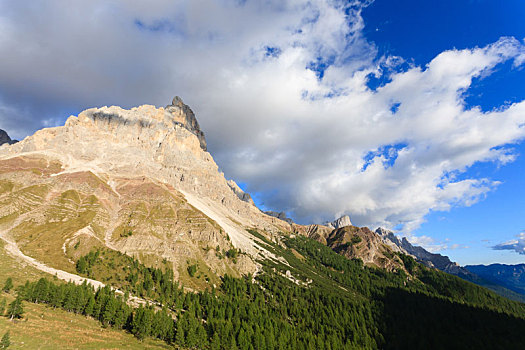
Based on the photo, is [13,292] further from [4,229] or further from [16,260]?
[4,229]

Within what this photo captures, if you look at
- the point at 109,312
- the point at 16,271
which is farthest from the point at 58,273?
the point at 109,312

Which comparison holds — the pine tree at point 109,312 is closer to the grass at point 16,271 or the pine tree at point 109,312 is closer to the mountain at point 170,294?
the mountain at point 170,294

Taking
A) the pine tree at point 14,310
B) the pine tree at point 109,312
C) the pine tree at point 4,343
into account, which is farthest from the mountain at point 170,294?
the pine tree at point 4,343

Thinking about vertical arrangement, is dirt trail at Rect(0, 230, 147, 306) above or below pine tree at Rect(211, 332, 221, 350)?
above

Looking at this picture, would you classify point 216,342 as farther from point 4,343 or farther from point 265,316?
point 4,343

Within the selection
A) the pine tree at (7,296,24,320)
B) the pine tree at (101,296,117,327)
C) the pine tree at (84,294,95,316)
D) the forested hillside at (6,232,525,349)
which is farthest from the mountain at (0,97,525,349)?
the pine tree at (7,296,24,320)

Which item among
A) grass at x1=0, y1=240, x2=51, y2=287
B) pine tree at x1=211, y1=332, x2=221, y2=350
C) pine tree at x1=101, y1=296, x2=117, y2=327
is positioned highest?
grass at x1=0, y1=240, x2=51, y2=287

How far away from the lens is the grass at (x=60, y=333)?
52594mm

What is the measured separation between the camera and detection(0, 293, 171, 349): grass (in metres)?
52.6

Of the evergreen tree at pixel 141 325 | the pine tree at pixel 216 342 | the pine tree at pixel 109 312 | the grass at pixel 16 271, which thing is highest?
the grass at pixel 16 271

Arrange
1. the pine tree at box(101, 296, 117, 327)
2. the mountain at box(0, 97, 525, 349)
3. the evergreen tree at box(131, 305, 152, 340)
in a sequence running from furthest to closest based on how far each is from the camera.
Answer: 1. the mountain at box(0, 97, 525, 349)
2. the evergreen tree at box(131, 305, 152, 340)
3. the pine tree at box(101, 296, 117, 327)

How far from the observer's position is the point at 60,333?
198ft

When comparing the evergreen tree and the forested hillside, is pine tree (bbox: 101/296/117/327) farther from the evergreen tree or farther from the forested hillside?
the evergreen tree

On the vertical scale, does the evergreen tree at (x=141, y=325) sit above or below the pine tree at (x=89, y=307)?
below
